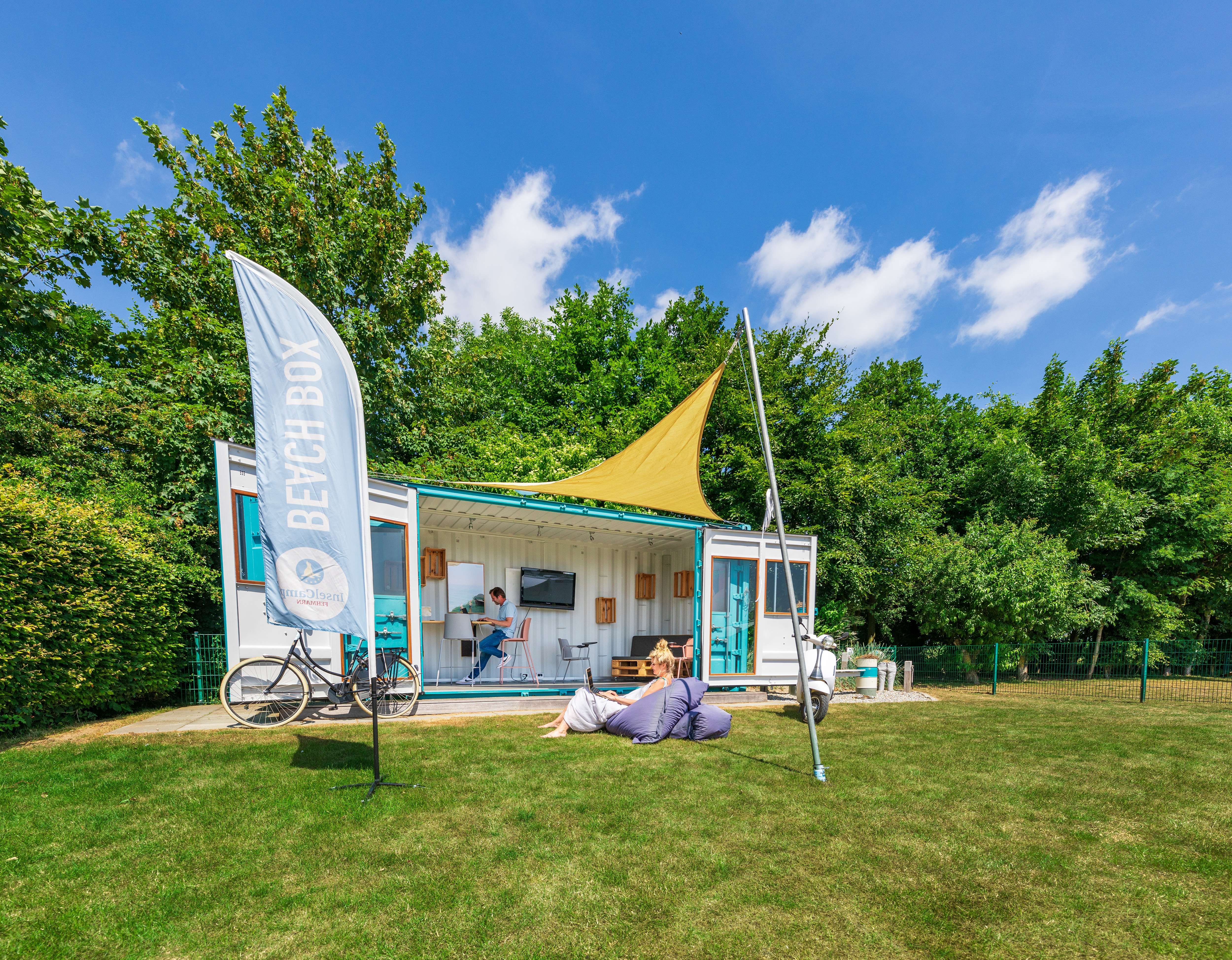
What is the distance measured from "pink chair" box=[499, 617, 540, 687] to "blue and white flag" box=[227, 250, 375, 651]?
14.8 feet

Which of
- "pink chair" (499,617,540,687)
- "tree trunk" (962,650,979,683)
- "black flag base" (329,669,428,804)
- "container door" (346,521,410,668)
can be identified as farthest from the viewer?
"tree trunk" (962,650,979,683)

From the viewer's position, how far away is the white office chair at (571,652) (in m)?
9.07

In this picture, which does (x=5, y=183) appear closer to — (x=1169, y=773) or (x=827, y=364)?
(x=1169, y=773)

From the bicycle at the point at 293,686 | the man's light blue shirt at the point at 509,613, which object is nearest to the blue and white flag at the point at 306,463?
the bicycle at the point at 293,686

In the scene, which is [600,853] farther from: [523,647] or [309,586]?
[523,647]

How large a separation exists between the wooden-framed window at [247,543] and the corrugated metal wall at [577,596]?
340cm

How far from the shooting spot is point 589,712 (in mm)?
5941

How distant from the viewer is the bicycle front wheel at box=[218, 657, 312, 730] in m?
5.66

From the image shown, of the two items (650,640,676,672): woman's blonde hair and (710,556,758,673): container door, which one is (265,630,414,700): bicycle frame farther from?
(710,556,758,673): container door

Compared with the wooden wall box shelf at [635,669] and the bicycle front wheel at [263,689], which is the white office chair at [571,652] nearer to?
the wooden wall box shelf at [635,669]

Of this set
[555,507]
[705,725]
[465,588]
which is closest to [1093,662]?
[705,725]

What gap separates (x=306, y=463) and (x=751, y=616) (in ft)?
22.8

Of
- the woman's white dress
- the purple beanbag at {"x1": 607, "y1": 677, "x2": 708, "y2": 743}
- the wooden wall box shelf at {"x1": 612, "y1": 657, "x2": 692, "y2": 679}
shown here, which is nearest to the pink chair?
the wooden wall box shelf at {"x1": 612, "y1": 657, "x2": 692, "y2": 679}

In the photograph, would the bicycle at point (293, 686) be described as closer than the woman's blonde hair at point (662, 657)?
Yes
